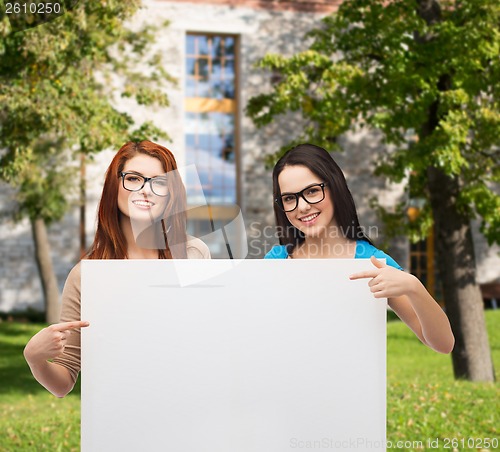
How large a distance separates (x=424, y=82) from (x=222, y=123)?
407 inches

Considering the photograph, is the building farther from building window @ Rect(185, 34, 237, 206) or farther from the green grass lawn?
the green grass lawn

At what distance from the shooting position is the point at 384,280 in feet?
5.29

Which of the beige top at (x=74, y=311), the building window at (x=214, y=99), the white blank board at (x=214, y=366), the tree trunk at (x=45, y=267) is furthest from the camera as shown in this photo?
the building window at (x=214, y=99)

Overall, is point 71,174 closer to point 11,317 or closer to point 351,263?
point 11,317

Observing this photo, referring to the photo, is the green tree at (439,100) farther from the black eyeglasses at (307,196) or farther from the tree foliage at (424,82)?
the black eyeglasses at (307,196)

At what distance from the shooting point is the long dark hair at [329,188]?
1.97 m

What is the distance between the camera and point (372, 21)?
823 cm

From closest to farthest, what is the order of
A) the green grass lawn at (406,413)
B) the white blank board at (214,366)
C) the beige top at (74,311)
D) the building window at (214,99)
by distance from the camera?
the white blank board at (214,366) < the beige top at (74,311) < the green grass lawn at (406,413) < the building window at (214,99)

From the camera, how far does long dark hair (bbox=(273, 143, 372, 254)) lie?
6.45 feet

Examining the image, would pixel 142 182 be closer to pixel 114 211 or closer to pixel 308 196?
pixel 114 211

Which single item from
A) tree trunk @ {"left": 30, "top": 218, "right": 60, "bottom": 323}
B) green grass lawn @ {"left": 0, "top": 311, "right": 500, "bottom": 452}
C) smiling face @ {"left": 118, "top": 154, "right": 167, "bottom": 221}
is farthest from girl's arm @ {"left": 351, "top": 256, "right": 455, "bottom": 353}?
tree trunk @ {"left": 30, "top": 218, "right": 60, "bottom": 323}

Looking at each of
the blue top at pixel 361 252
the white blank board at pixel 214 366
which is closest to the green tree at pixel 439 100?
the blue top at pixel 361 252

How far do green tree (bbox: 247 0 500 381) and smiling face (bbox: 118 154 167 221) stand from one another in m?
5.64

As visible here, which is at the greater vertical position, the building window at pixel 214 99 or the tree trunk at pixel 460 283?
the building window at pixel 214 99
